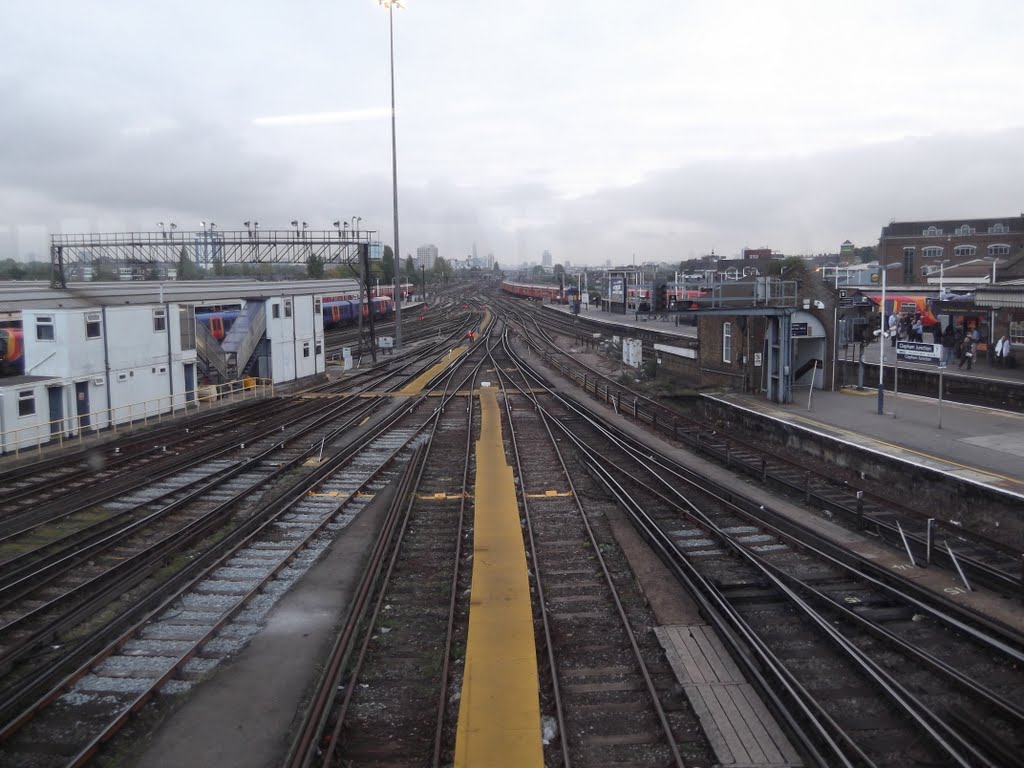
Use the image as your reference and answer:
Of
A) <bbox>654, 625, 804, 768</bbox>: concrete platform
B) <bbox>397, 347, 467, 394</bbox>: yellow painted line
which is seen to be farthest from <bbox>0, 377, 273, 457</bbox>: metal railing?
<bbox>654, 625, 804, 768</bbox>: concrete platform

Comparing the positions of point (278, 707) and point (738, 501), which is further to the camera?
point (738, 501)

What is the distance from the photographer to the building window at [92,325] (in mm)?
19731

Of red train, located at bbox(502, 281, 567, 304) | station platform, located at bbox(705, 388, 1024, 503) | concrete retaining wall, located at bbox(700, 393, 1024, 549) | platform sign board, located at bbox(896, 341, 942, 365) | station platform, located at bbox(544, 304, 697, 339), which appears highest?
red train, located at bbox(502, 281, 567, 304)

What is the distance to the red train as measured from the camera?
8756 cm

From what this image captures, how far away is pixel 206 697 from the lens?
6.92 metres

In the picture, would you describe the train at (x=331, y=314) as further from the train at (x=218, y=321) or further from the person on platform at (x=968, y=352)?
the person on platform at (x=968, y=352)

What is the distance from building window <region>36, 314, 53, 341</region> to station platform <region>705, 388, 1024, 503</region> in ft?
58.7

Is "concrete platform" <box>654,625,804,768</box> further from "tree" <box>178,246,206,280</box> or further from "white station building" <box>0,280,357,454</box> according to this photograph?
"tree" <box>178,246,206,280</box>

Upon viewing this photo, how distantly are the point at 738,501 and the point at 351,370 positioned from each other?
953 inches

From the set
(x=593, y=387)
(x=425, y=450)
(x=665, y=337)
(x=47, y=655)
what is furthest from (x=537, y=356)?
(x=47, y=655)

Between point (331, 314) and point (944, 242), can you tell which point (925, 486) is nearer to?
point (331, 314)

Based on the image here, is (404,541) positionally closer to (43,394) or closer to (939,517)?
(939,517)

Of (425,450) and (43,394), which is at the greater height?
(43,394)

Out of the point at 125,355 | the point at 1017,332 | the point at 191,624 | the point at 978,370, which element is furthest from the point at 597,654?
the point at 1017,332
